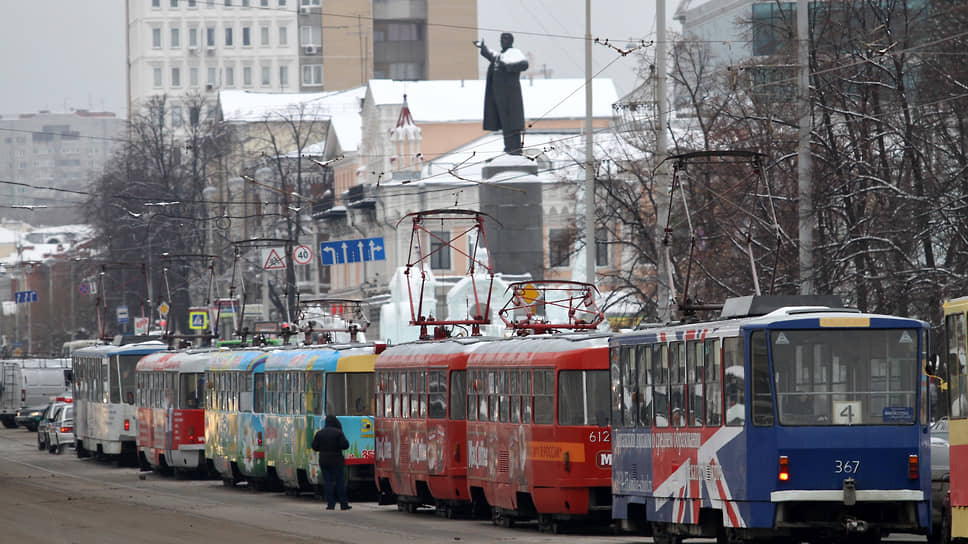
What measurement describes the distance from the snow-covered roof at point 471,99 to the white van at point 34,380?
3443 centimetres

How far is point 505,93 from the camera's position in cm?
8069

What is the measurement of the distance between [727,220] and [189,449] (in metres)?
12.0

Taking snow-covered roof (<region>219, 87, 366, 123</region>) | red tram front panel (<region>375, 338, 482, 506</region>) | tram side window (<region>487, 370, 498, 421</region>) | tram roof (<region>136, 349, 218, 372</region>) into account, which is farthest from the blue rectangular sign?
snow-covered roof (<region>219, 87, 366, 123</region>)

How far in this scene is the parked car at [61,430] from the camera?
170 ft

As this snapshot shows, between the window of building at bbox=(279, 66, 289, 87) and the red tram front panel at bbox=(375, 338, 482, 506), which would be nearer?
the red tram front panel at bbox=(375, 338, 482, 506)

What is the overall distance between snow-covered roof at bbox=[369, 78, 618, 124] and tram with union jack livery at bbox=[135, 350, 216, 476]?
195 ft

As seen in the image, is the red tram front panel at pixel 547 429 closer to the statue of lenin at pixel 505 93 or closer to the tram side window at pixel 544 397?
the tram side window at pixel 544 397

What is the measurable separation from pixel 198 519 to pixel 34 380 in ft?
146

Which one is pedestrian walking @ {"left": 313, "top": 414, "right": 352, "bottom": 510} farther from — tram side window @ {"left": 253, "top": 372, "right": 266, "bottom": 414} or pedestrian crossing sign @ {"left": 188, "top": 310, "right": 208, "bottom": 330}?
pedestrian crossing sign @ {"left": 188, "top": 310, "right": 208, "bottom": 330}

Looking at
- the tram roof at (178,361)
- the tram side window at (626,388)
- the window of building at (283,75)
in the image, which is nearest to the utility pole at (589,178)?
the tram roof at (178,361)

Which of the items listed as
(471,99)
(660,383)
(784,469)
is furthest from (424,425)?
(471,99)

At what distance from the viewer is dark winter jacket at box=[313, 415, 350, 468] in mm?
27531

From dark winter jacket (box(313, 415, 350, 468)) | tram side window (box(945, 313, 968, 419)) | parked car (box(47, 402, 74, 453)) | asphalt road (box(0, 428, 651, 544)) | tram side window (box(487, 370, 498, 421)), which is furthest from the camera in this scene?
parked car (box(47, 402, 74, 453))

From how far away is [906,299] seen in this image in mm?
32562
